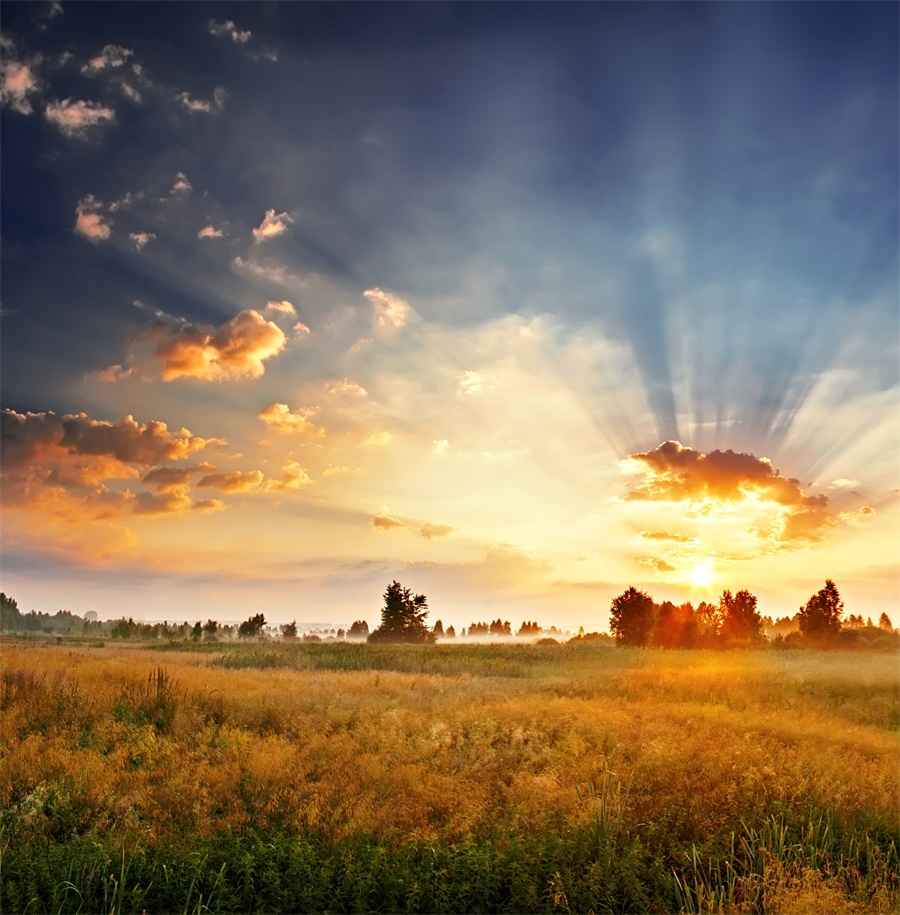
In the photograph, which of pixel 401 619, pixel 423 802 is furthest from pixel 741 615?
pixel 423 802

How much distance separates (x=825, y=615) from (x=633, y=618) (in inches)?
821

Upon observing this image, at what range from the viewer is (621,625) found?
73.2 meters

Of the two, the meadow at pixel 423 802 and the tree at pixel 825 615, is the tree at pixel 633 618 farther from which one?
the meadow at pixel 423 802

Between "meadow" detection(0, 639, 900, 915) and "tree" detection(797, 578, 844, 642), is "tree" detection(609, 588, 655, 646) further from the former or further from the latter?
"meadow" detection(0, 639, 900, 915)

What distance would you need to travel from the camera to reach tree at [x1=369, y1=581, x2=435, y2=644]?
79625mm

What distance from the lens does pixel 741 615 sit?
258 ft

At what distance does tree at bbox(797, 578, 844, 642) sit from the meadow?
6048cm

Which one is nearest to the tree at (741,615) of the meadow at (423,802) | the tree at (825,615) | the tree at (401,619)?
the tree at (825,615)

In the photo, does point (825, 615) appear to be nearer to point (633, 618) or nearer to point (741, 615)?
point (741, 615)

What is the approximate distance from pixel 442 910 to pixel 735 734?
386 inches

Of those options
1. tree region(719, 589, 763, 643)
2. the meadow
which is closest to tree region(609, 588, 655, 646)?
tree region(719, 589, 763, 643)

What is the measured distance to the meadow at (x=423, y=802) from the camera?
281 inches

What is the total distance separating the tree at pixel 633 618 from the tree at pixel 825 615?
16.9 metres

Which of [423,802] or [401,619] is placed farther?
[401,619]
